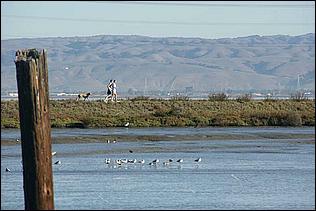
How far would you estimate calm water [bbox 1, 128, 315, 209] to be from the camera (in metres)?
19.5

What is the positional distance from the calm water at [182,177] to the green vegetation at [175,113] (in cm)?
1156

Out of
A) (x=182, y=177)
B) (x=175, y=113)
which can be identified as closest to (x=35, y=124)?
(x=182, y=177)

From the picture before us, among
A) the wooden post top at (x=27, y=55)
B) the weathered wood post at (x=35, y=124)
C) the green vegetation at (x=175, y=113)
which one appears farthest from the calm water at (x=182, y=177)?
the green vegetation at (x=175, y=113)

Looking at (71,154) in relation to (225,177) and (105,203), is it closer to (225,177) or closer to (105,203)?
(225,177)

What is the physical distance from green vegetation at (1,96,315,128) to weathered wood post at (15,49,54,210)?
30823mm

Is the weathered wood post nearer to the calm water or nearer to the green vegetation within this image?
the calm water

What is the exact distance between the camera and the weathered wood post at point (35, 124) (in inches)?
556

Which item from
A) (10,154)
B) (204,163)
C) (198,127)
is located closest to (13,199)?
(204,163)

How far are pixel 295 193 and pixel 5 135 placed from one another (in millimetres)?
21370

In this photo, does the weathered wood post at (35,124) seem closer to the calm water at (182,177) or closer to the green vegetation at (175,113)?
the calm water at (182,177)

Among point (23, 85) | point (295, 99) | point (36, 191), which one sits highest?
point (23, 85)

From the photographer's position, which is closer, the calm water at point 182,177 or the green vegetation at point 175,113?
the calm water at point 182,177

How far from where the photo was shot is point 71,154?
1244 inches

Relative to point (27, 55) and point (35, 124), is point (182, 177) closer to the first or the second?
point (35, 124)
